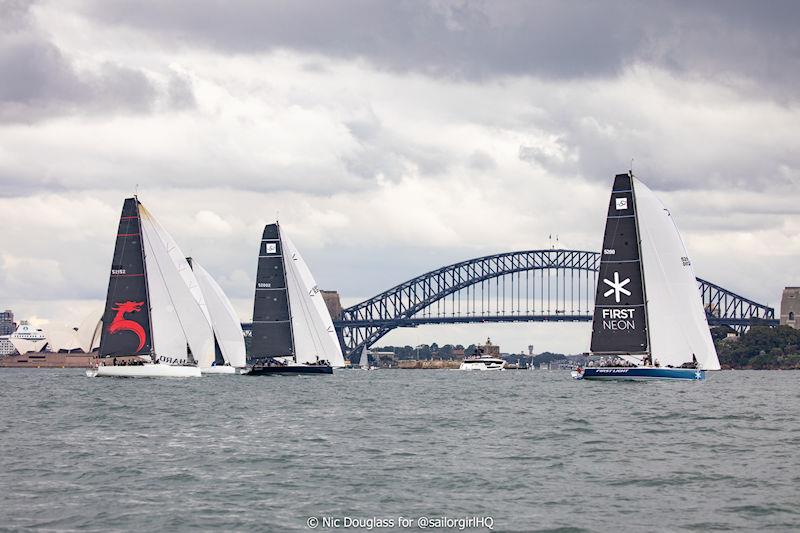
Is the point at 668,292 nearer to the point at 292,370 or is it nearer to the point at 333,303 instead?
the point at 292,370

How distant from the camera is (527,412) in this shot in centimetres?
4191

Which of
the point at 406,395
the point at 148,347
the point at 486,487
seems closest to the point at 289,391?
the point at 406,395

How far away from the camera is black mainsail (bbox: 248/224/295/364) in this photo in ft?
243

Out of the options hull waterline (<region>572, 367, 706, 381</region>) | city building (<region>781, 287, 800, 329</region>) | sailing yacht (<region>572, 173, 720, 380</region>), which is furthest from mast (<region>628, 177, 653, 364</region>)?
city building (<region>781, 287, 800, 329</region>)

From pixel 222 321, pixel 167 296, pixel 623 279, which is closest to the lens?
pixel 623 279

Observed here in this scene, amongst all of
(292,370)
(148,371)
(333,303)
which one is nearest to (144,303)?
(148,371)

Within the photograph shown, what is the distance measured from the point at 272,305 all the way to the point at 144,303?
34.4 feet

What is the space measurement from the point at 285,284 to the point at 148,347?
10868mm

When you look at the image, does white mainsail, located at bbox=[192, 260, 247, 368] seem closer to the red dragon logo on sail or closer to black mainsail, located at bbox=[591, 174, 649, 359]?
the red dragon logo on sail

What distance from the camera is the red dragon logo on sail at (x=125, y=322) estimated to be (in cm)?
6519

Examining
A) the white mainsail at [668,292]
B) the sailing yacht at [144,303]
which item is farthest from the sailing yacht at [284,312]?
the white mainsail at [668,292]

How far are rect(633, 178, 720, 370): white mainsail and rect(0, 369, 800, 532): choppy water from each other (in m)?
14.0

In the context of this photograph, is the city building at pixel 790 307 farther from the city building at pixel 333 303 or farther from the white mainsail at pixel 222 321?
the white mainsail at pixel 222 321

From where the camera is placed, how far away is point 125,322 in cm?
6544
